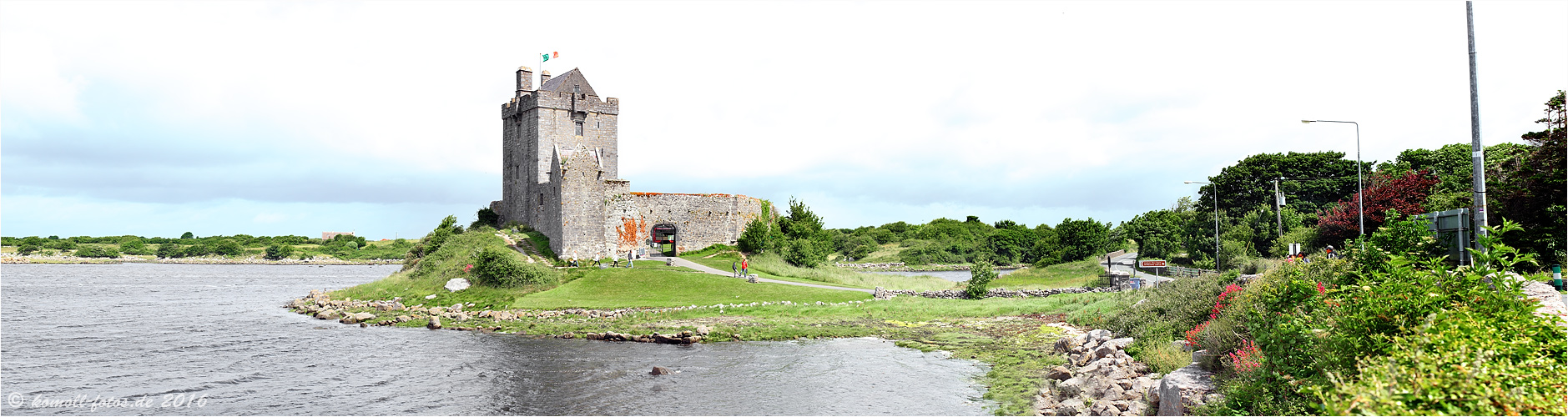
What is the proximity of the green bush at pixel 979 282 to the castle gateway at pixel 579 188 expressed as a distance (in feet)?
64.9

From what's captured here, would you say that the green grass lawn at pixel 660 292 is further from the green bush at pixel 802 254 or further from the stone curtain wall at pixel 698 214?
the green bush at pixel 802 254

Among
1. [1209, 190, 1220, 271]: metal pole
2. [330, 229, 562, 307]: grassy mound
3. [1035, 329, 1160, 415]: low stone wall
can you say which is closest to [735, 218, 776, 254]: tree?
[330, 229, 562, 307]: grassy mound

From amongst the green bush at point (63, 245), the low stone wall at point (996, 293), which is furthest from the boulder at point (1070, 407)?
the green bush at point (63, 245)

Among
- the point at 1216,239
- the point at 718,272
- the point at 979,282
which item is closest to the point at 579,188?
the point at 718,272

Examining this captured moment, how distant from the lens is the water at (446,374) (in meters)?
16.7

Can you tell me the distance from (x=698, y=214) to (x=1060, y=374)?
38.9 metres

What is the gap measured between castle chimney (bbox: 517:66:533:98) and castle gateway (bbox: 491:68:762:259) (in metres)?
0.05

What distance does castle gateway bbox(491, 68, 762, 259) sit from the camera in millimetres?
44375

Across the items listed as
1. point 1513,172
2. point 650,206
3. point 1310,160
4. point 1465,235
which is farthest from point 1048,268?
point 1465,235

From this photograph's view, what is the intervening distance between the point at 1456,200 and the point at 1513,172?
9.23 meters

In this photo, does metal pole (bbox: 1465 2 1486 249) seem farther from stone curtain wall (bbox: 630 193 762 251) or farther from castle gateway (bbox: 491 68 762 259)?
stone curtain wall (bbox: 630 193 762 251)

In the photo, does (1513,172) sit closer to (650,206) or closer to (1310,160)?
(650,206)

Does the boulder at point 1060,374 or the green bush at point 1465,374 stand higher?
the green bush at point 1465,374

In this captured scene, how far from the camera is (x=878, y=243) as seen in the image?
124250 millimetres
